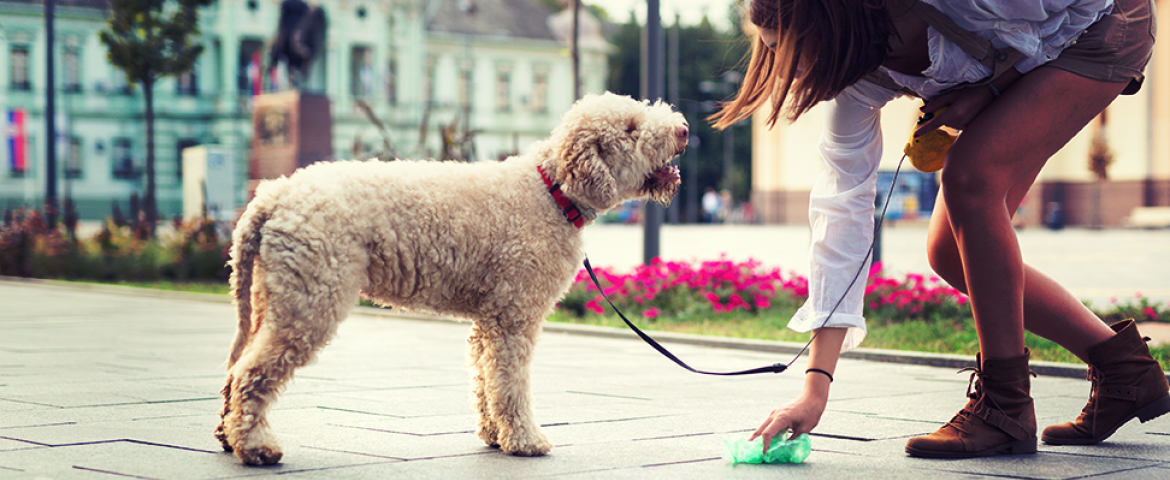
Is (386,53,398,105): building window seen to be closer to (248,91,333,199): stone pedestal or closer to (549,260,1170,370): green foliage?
(248,91,333,199): stone pedestal

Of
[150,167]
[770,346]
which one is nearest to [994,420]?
[770,346]

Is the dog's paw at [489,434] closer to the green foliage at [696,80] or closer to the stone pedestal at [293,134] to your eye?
the stone pedestal at [293,134]

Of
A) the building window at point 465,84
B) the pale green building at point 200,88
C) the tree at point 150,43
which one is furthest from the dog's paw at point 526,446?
the building window at point 465,84

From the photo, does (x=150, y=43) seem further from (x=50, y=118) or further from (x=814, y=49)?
(x=814, y=49)

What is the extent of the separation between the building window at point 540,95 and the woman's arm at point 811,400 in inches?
2591

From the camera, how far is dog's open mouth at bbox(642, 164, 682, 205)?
412 centimetres

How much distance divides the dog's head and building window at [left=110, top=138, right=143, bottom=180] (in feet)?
192

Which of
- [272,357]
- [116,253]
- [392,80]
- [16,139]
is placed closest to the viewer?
[272,357]

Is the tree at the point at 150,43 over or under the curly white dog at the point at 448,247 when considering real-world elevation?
over

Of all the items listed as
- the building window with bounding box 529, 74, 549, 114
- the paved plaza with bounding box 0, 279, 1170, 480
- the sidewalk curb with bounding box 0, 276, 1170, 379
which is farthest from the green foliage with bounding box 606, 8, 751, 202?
the paved plaza with bounding box 0, 279, 1170, 480

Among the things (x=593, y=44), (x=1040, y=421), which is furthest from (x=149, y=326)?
(x=593, y=44)

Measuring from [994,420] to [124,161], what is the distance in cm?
5957

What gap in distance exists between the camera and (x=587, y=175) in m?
4.07

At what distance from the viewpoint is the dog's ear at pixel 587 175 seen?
159 inches
